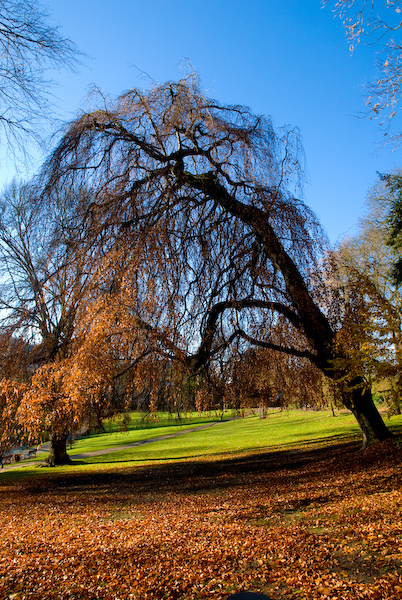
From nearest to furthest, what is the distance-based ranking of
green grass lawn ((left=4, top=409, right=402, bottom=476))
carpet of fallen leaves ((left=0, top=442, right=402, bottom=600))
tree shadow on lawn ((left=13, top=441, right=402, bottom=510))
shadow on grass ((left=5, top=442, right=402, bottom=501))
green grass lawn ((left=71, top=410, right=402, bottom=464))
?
carpet of fallen leaves ((left=0, top=442, right=402, bottom=600))
tree shadow on lawn ((left=13, top=441, right=402, bottom=510))
shadow on grass ((left=5, top=442, right=402, bottom=501))
green grass lawn ((left=4, top=409, right=402, bottom=476))
green grass lawn ((left=71, top=410, right=402, bottom=464))

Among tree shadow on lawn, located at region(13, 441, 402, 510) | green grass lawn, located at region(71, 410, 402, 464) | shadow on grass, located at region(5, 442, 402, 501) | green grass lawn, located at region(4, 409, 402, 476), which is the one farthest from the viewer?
green grass lawn, located at region(71, 410, 402, 464)

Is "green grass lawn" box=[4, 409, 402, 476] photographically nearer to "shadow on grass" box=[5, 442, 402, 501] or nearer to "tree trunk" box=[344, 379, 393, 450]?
"shadow on grass" box=[5, 442, 402, 501]

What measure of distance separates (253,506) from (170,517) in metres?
1.52

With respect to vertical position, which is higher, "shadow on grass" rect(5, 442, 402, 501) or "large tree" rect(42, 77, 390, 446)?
"large tree" rect(42, 77, 390, 446)

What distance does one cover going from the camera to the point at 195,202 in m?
7.24

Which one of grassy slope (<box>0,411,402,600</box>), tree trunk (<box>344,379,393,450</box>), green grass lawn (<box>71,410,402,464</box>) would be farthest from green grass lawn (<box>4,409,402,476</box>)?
tree trunk (<box>344,379,393,450</box>)

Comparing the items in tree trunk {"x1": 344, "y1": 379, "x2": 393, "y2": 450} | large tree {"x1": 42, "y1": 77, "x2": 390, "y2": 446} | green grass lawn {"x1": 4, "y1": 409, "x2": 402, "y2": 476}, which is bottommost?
green grass lawn {"x1": 4, "y1": 409, "x2": 402, "y2": 476}

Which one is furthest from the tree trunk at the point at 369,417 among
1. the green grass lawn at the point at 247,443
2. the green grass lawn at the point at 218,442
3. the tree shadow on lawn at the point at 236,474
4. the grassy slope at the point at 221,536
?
the green grass lawn at the point at 247,443

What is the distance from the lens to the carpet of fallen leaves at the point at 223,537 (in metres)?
3.88

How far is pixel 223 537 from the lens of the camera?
5.46 meters

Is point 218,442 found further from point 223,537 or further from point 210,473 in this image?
point 223,537

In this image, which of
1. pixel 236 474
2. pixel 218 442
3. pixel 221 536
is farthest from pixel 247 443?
pixel 221 536

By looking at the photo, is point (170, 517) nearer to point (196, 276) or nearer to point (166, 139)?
point (196, 276)

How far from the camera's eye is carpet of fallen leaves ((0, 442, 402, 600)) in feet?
12.7
